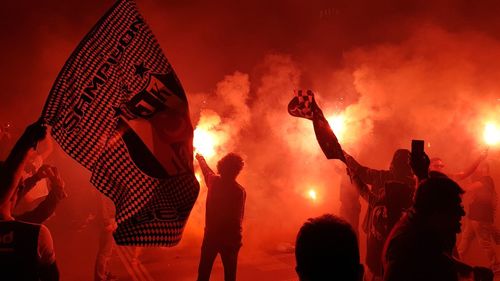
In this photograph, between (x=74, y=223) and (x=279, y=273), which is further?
(x=74, y=223)

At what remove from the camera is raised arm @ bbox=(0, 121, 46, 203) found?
2.23 m

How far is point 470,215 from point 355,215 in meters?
1.99

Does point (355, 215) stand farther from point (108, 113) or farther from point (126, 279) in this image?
point (108, 113)

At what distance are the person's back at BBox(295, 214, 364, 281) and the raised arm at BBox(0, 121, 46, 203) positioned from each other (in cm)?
158

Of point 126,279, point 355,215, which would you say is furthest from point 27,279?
point 355,215

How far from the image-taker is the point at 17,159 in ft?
7.36

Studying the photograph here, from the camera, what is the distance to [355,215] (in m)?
7.86

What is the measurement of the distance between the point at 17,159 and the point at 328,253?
178cm

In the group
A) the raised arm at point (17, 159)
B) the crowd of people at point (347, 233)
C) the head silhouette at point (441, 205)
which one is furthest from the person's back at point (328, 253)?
the raised arm at point (17, 159)

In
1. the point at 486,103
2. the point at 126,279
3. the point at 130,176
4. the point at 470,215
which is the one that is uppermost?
the point at 486,103

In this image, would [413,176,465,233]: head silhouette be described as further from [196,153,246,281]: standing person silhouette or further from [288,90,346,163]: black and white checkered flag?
[196,153,246,281]: standing person silhouette

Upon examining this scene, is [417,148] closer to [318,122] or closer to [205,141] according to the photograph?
[318,122]

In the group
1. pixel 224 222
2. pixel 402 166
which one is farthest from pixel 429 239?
pixel 224 222

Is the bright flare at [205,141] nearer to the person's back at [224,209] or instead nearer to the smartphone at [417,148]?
the person's back at [224,209]
